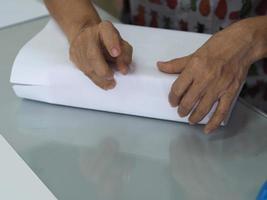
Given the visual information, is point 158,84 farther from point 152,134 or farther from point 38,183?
point 38,183

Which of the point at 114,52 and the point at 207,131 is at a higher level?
the point at 114,52

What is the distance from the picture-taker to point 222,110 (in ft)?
2.45

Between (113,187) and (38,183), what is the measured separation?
0.35 ft

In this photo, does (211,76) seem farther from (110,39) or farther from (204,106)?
(110,39)

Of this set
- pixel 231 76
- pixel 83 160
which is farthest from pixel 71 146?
pixel 231 76

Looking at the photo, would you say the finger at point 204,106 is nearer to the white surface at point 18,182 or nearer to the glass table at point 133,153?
the glass table at point 133,153

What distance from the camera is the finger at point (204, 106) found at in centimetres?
74

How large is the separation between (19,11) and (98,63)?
0.48 m

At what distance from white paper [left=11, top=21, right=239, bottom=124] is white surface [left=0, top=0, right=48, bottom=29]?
25 centimetres

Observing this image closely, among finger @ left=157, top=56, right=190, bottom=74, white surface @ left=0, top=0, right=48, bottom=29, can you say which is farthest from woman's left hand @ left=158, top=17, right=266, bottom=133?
white surface @ left=0, top=0, right=48, bottom=29

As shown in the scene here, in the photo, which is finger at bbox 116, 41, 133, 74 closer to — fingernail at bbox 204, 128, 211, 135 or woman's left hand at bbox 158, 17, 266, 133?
woman's left hand at bbox 158, 17, 266, 133

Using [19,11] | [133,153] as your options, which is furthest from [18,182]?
[19,11]

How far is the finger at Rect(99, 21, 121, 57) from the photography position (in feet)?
2.44

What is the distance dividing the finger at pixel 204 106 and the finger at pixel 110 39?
0.50 ft
